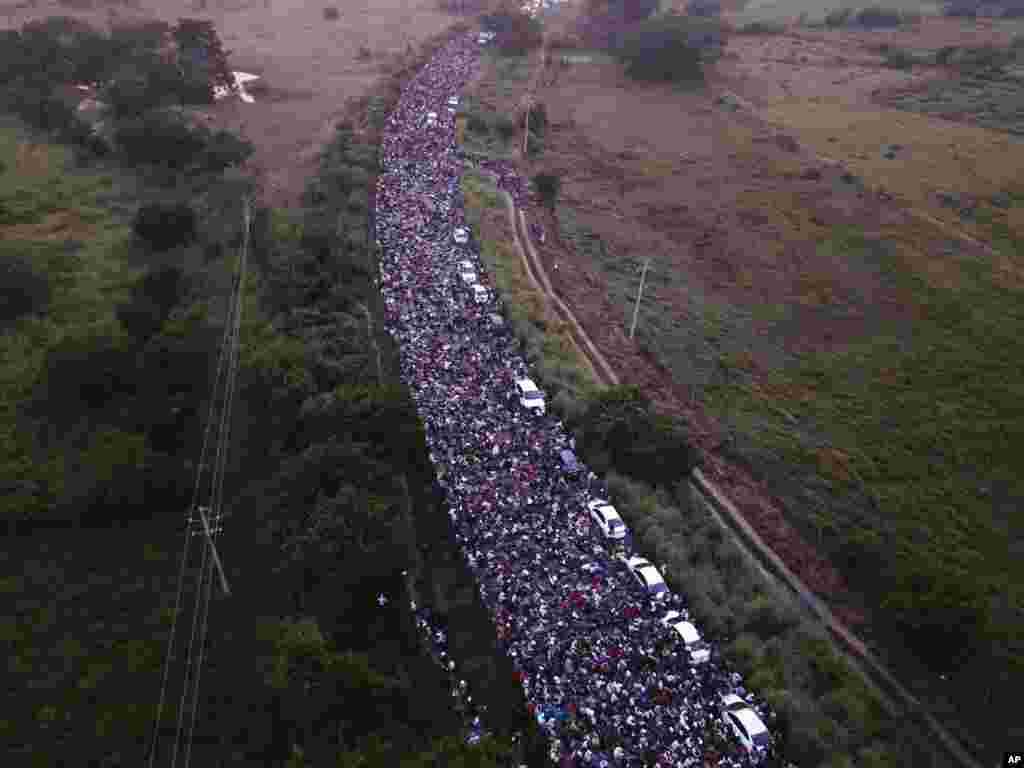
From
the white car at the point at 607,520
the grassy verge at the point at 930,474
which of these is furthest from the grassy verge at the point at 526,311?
the grassy verge at the point at 930,474

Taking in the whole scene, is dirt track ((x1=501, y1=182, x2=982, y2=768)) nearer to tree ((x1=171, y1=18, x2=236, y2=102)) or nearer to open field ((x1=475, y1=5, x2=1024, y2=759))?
open field ((x1=475, y1=5, x2=1024, y2=759))

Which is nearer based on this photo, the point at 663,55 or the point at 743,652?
the point at 743,652

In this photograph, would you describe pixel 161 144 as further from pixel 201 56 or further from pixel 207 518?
pixel 207 518

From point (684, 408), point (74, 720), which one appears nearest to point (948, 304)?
point (684, 408)

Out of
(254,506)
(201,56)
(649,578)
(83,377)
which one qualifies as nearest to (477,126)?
(201,56)

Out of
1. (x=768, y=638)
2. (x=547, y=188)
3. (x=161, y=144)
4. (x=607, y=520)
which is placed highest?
(x=161, y=144)

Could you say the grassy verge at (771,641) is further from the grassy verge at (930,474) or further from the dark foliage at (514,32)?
the dark foliage at (514,32)
